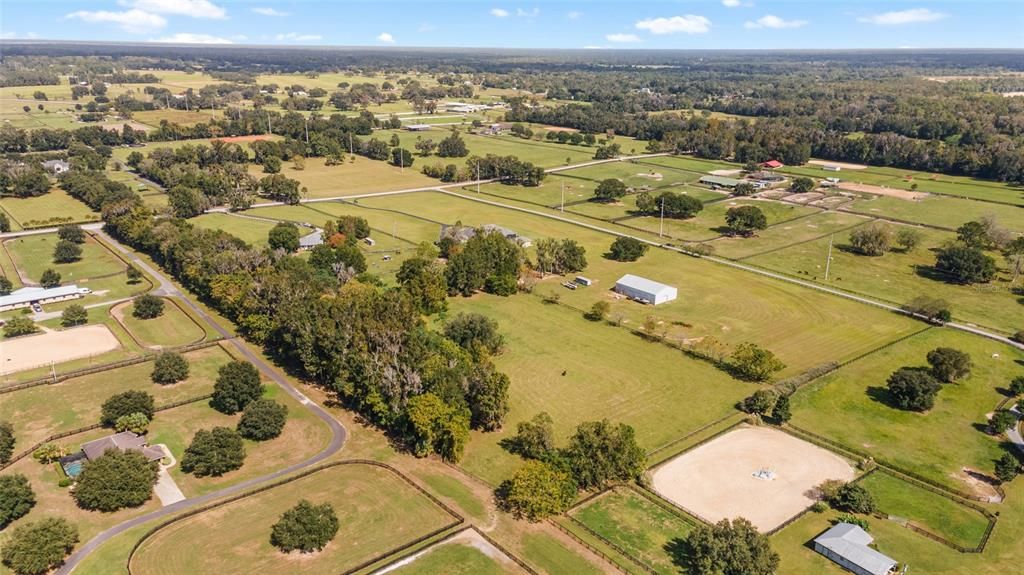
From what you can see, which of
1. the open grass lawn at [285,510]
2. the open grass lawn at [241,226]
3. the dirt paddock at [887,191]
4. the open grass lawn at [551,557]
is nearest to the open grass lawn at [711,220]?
the dirt paddock at [887,191]

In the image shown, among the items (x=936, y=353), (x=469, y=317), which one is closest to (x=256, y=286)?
(x=469, y=317)

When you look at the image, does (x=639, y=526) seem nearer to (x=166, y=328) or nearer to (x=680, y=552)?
(x=680, y=552)

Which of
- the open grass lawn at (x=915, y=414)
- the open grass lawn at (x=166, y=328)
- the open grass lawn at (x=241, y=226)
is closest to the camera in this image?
the open grass lawn at (x=915, y=414)

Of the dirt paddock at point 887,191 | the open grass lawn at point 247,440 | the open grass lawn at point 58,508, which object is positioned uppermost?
the dirt paddock at point 887,191

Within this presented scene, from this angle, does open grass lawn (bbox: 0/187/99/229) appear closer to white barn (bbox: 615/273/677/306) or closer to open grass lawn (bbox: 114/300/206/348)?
open grass lawn (bbox: 114/300/206/348)

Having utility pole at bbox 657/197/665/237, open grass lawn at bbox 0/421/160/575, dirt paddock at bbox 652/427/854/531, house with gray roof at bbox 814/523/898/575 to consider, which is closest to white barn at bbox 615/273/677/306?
utility pole at bbox 657/197/665/237

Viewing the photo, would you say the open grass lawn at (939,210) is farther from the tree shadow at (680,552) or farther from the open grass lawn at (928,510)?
the tree shadow at (680,552)
